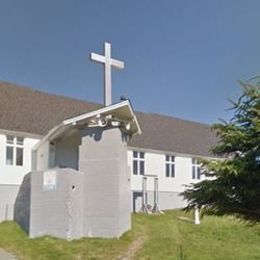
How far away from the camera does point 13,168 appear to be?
24781mm

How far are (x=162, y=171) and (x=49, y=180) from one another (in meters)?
16.5

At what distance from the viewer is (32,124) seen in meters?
26.4

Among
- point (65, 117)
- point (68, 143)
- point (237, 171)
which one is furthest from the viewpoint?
point (65, 117)

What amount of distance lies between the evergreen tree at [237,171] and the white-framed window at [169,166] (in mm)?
26532

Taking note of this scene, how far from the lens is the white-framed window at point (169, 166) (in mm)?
34425

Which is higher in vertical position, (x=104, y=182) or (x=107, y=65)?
(x=107, y=65)

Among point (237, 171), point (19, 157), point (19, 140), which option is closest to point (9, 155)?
point (19, 157)

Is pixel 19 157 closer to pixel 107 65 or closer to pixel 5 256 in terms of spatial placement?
pixel 107 65

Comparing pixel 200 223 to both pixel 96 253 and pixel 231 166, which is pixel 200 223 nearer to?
pixel 96 253

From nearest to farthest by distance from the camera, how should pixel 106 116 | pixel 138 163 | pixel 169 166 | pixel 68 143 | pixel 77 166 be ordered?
1. pixel 106 116
2. pixel 68 143
3. pixel 77 166
4. pixel 138 163
5. pixel 169 166

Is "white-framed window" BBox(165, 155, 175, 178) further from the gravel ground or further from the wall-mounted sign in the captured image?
the gravel ground

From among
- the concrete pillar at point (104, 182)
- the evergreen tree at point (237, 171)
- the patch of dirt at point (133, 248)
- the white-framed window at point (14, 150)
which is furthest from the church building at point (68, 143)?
the evergreen tree at point (237, 171)

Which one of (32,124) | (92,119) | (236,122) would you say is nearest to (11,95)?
(32,124)

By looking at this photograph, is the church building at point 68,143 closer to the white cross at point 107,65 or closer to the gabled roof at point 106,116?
the gabled roof at point 106,116
